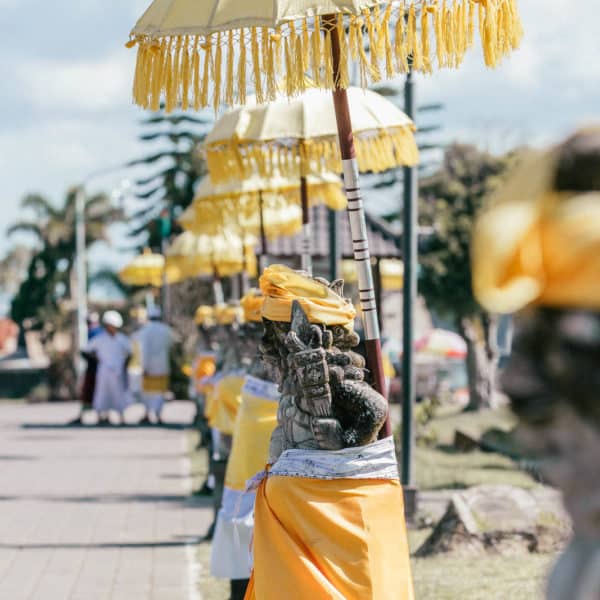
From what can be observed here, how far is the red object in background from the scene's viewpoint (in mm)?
64500

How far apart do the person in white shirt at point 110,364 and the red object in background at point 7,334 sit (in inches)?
1635

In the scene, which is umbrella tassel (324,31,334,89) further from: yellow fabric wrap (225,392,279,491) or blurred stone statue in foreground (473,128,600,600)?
blurred stone statue in foreground (473,128,600,600)

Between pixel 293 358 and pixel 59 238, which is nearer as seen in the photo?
pixel 293 358

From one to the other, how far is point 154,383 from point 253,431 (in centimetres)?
1570

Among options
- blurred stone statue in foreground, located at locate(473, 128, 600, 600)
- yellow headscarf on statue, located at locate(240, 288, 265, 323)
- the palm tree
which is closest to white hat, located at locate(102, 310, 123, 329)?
yellow headscarf on statue, located at locate(240, 288, 265, 323)

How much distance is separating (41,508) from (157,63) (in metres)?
8.04

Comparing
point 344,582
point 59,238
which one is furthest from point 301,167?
point 59,238

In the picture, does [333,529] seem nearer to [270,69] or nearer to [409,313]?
[270,69]

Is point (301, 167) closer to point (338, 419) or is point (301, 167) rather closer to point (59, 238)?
point (338, 419)

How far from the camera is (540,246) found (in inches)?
80.3

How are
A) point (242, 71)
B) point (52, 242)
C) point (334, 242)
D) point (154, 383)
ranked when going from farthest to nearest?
point (52, 242), point (154, 383), point (334, 242), point (242, 71)

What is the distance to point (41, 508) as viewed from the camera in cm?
1259

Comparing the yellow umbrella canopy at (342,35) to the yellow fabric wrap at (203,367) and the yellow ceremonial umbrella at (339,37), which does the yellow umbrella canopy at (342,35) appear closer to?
the yellow ceremonial umbrella at (339,37)

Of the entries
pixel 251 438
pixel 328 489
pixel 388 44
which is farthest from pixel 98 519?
pixel 388 44
